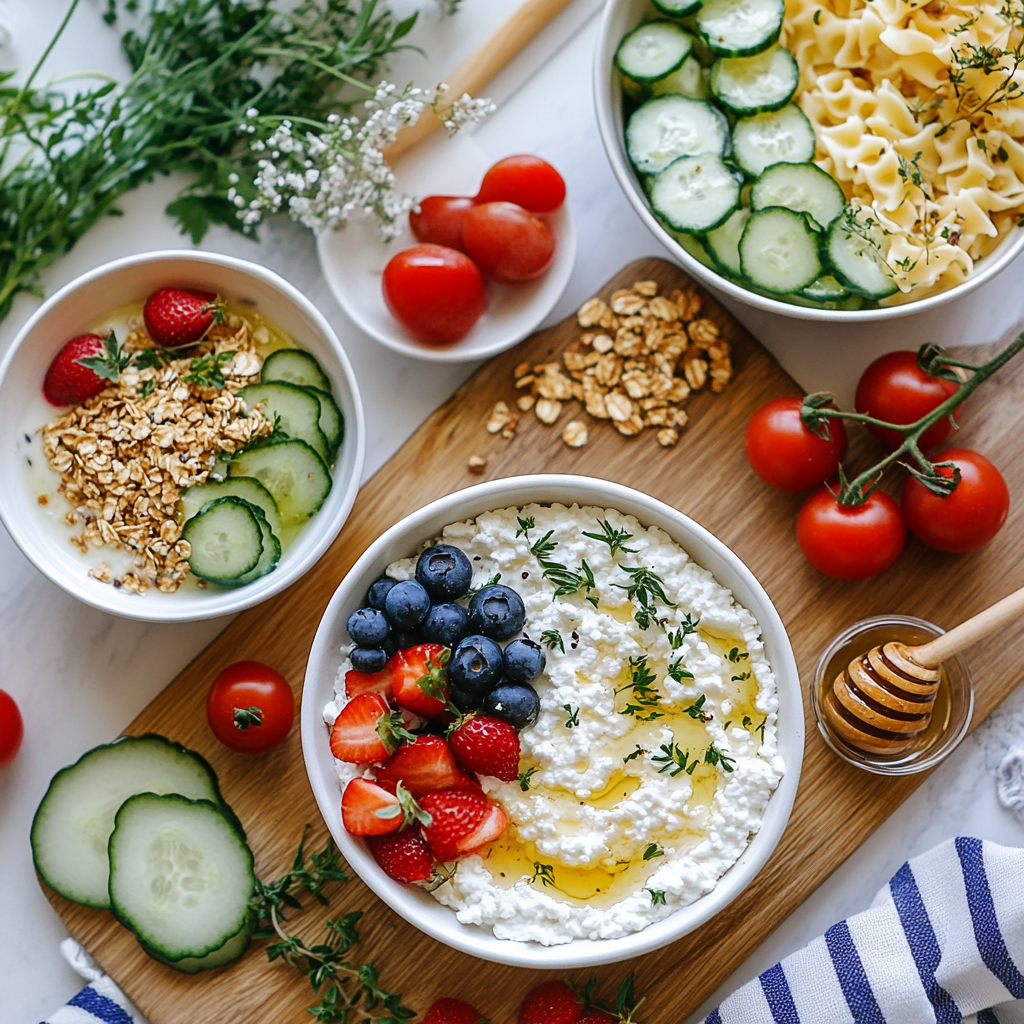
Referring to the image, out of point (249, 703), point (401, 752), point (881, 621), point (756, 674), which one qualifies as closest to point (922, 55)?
point (881, 621)

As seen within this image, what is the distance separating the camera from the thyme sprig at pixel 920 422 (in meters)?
2.12

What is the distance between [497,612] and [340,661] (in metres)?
0.37

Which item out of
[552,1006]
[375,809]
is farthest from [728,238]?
[552,1006]

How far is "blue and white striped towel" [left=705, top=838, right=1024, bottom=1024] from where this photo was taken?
2154 mm

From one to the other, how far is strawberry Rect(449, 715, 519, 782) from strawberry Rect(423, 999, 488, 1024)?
595 millimetres

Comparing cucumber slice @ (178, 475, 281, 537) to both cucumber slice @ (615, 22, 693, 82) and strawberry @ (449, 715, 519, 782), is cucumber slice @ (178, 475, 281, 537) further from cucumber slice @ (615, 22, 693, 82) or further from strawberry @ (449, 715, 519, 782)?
cucumber slice @ (615, 22, 693, 82)

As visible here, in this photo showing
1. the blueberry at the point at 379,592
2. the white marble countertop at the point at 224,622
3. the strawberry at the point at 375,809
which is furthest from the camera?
the white marble countertop at the point at 224,622

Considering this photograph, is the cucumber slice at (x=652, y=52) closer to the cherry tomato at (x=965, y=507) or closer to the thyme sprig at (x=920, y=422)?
the thyme sprig at (x=920, y=422)

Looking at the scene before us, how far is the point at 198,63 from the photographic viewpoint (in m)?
2.28

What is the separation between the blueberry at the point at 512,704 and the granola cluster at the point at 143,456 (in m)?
0.74

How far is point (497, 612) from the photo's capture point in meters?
1.95

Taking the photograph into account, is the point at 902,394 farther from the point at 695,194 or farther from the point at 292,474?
the point at 292,474

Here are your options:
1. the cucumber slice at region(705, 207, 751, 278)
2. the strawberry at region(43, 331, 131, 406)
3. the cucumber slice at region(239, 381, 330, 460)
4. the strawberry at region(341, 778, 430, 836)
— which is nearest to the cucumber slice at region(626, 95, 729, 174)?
the cucumber slice at region(705, 207, 751, 278)

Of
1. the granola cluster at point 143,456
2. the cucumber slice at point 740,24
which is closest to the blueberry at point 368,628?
the granola cluster at point 143,456
